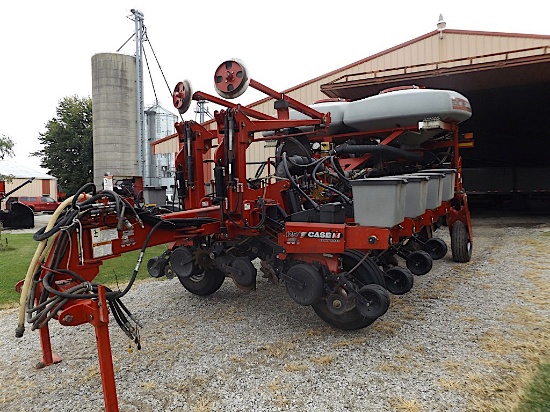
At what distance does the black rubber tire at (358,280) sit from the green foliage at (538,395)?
3.96 ft

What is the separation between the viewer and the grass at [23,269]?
5.64 m

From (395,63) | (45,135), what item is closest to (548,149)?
(395,63)

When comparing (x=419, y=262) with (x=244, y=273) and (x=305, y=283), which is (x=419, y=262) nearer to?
(x=305, y=283)

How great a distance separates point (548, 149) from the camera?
17.5 meters

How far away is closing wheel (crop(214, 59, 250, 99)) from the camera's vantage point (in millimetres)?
3922

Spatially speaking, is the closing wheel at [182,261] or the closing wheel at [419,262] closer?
the closing wheel at [182,261]

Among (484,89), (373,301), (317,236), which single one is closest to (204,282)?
(317,236)

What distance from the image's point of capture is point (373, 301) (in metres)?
3.42

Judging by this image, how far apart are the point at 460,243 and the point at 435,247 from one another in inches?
26.2

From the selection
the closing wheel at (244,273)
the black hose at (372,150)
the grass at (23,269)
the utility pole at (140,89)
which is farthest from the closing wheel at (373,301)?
the utility pole at (140,89)

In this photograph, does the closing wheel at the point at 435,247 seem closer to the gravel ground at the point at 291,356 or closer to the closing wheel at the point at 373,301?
the gravel ground at the point at 291,356

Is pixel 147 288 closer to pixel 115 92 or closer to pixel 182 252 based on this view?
pixel 182 252

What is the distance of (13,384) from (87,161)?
2778 cm

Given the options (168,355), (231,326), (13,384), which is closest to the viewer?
(13,384)
